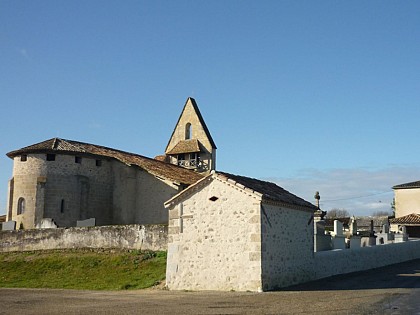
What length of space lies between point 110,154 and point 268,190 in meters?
22.9

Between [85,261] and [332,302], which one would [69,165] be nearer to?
[85,261]

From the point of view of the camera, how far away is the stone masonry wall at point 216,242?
18328 mm

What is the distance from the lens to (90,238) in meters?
28.5

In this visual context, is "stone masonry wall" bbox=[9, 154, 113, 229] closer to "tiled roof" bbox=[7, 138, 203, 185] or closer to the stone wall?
"tiled roof" bbox=[7, 138, 203, 185]

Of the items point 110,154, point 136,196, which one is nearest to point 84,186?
point 110,154

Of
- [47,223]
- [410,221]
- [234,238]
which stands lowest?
[234,238]

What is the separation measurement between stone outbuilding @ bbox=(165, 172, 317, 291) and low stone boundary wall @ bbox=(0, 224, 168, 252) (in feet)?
19.1

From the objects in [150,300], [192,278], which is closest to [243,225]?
[192,278]

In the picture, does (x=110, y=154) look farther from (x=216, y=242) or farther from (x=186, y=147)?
(x=216, y=242)

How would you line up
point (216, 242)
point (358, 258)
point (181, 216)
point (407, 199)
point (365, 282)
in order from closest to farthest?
1. point (216, 242)
2. point (181, 216)
3. point (365, 282)
4. point (358, 258)
5. point (407, 199)

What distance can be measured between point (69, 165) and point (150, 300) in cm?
2442

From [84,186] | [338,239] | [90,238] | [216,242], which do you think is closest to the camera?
[216,242]

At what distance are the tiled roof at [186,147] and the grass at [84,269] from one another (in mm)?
26190

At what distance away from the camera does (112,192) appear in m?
40.3
